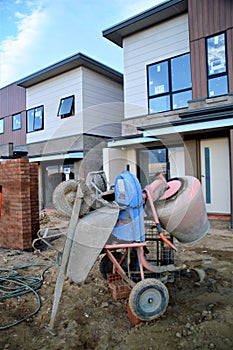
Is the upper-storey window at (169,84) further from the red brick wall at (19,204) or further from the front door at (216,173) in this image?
the red brick wall at (19,204)

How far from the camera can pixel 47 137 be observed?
571 inches

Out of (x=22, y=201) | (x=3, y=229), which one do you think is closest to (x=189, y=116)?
(x=22, y=201)

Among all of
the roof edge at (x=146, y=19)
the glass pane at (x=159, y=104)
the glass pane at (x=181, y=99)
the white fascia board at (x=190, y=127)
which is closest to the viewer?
the white fascia board at (x=190, y=127)

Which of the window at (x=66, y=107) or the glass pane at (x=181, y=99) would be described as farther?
the window at (x=66, y=107)

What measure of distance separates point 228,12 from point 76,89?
7139mm

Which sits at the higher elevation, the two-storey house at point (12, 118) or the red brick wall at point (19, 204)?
the two-storey house at point (12, 118)

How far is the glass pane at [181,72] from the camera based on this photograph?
9.52 m

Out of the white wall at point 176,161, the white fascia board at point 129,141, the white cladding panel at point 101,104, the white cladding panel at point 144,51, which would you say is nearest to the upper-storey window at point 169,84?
the white cladding panel at point 144,51

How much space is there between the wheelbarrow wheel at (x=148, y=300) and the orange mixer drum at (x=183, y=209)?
75cm

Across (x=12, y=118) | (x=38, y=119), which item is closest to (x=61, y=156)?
(x=38, y=119)

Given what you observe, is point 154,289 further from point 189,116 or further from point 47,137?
point 47,137

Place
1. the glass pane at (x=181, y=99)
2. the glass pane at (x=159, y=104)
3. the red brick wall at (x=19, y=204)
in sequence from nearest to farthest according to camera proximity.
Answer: the red brick wall at (x=19, y=204)
the glass pane at (x=181, y=99)
the glass pane at (x=159, y=104)

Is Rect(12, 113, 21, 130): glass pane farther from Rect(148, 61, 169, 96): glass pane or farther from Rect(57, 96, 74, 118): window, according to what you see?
Rect(148, 61, 169, 96): glass pane

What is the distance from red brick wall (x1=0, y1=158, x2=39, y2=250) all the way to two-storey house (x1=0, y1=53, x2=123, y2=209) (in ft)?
17.0
